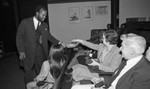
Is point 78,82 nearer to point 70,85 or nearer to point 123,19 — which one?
point 70,85

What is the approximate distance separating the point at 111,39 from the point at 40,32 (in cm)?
139

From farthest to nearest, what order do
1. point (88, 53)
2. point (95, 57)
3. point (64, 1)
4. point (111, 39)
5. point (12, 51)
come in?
point (12, 51)
point (64, 1)
point (88, 53)
point (95, 57)
point (111, 39)

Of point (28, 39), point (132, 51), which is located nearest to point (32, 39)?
point (28, 39)

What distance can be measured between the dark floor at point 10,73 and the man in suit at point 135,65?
2549 millimetres

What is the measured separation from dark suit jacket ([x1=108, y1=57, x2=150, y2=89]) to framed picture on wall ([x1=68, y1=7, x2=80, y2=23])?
13.1 ft

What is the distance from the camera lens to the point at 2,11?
5.55 metres

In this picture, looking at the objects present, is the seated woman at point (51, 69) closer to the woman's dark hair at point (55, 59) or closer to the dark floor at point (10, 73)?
the woman's dark hair at point (55, 59)

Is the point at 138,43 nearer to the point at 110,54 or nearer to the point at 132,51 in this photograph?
the point at 132,51

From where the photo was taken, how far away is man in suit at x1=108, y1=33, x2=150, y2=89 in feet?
5.03

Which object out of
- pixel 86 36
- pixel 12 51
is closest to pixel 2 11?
pixel 12 51

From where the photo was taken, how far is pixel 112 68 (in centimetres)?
237

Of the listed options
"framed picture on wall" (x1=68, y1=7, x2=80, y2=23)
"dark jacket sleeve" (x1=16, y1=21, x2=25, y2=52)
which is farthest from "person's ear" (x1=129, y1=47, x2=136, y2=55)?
"framed picture on wall" (x1=68, y1=7, x2=80, y2=23)

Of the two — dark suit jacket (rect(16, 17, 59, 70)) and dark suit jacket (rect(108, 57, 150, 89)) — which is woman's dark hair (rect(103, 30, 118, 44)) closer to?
dark suit jacket (rect(108, 57, 150, 89))

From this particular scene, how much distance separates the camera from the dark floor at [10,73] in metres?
3.73
